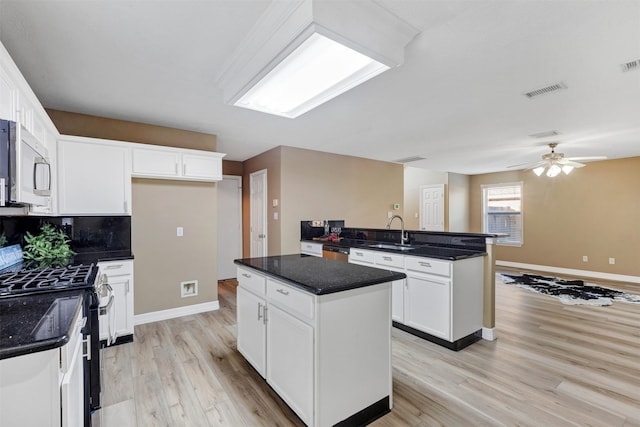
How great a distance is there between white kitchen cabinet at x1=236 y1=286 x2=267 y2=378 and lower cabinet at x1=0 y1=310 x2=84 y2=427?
120 cm

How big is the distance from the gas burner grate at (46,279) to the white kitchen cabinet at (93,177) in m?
1.04

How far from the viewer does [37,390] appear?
102 cm

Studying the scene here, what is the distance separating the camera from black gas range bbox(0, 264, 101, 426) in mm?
1634

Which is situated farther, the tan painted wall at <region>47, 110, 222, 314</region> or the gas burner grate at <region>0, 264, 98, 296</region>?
the tan painted wall at <region>47, 110, 222, 314</region>

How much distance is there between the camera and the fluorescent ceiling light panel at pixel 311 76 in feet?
5.66

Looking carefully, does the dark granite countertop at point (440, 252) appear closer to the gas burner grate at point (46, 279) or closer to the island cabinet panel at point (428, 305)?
the island cabinet panel at point (428, 305)

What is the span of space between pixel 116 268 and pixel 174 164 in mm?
1327

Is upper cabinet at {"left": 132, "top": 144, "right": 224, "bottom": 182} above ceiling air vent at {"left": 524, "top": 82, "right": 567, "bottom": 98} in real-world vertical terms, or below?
below

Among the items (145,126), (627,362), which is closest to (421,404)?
(627,362)

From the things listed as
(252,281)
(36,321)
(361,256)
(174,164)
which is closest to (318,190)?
(361,256)

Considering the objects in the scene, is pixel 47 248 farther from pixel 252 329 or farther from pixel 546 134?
pixel 546 134

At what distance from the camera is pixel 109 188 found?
3.16 m

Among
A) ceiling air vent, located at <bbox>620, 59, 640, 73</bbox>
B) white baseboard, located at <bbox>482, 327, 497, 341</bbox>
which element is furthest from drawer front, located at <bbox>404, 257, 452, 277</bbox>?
ceiling air vent, located at <bbox>620, 59, 640, 73</bbox>

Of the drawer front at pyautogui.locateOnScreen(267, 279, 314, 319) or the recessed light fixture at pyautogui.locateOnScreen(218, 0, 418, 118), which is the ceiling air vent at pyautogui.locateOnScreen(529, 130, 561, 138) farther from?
the drawer front at pyautogui.locateOnScreen(267, 279, 314, 319)
